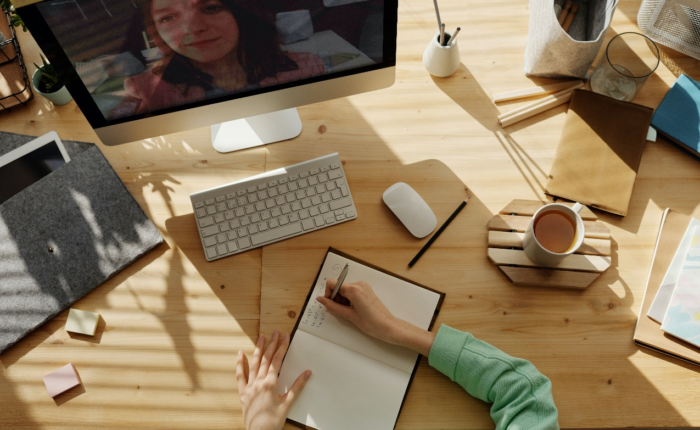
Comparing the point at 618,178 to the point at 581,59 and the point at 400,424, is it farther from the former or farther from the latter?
the point at 400,424

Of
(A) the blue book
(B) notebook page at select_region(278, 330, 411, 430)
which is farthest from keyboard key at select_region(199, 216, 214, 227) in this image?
(A) the blue book

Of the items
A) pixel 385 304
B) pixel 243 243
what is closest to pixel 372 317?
pixel 385 304

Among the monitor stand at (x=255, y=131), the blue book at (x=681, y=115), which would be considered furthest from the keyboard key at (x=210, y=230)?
the blue book at (x=681, y=115)

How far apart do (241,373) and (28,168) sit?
0.57 m

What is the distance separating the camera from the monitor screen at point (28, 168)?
2.80 ft

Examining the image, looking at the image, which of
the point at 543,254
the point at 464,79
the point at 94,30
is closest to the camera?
the point at 94,30

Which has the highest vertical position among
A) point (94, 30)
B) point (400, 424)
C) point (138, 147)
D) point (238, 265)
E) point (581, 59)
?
point (94, 30)

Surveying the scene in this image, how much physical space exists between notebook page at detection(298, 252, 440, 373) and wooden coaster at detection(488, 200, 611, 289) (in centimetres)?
14

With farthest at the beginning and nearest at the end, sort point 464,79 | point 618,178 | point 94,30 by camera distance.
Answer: point 464,79 < point 618,178 < point 94,30

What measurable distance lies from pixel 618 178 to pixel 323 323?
0.62 m

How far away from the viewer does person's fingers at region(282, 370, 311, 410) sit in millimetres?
732

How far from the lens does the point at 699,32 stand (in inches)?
37.3

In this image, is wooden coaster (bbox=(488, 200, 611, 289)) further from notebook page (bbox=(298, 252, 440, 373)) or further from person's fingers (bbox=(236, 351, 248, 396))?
person's fingers (bbox=(236, 351, 248, 396))

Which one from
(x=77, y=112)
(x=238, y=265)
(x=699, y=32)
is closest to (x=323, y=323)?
(x=238, y=265)
